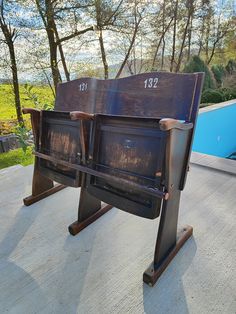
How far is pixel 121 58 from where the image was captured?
5863 mm

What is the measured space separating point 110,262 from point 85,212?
385 mm

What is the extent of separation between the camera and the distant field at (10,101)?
141 inches

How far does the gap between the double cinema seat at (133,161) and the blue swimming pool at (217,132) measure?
8.25 ft

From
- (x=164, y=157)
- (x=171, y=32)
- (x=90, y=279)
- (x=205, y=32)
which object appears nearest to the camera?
(x=164, y=157)

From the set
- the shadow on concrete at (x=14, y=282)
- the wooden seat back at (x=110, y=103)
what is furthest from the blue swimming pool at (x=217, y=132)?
the shadow on concrete at (x=14, y=282)

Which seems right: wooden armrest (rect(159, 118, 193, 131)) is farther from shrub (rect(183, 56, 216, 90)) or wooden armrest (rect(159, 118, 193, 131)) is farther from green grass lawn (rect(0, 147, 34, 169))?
shrub (rect(183, 56, 216, 90))

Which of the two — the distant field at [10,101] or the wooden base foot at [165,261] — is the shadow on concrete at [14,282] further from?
the distant field at [10,101]

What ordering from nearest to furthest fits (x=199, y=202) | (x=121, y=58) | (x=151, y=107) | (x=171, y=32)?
(x=151, y=107), (x=199, y=202), (x=121, y=58), (x=171, y=32)

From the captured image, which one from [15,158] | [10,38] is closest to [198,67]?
[10,38]

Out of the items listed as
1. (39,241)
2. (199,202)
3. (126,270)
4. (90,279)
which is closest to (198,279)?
(126,270)

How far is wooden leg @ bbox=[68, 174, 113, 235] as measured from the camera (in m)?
1.46

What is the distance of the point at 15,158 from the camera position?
2854 millimetres

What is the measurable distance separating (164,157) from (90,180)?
49cm

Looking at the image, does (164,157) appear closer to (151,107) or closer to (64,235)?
(151,107)
